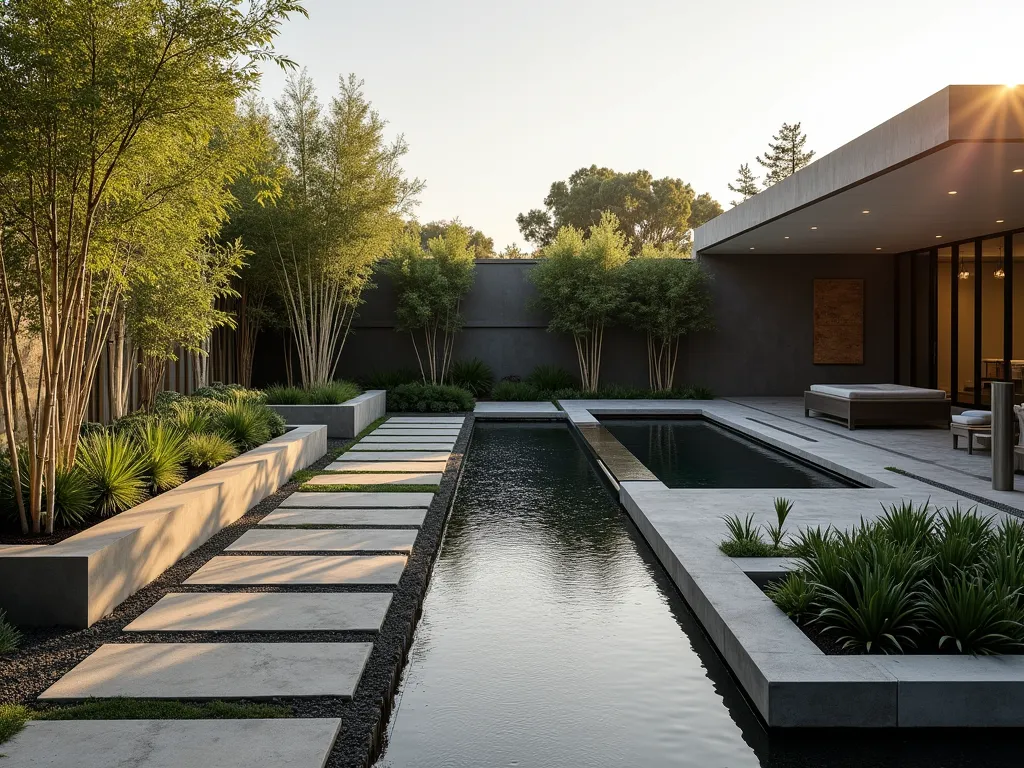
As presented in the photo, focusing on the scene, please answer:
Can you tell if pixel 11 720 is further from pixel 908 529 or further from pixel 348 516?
pixel 908 529

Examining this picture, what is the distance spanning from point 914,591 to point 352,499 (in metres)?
3.94

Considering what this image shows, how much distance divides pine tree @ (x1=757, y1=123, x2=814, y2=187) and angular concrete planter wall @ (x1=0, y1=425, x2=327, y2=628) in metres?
36.1

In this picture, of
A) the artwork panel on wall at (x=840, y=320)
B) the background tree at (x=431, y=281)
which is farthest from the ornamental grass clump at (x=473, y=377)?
the artwork panel on wall at (x=840, y=320)

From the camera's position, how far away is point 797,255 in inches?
608

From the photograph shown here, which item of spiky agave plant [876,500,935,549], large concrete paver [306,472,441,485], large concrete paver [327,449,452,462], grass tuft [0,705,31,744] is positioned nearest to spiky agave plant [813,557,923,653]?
spiky agave plant [876,500,935,549]

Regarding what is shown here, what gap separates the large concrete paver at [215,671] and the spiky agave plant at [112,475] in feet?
5.02

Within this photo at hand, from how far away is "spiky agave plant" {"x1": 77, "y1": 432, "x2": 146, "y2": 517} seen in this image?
456cm

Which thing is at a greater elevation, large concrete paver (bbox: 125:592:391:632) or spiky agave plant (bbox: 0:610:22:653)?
spiky agave plant (bbox: 0:610:22:653)

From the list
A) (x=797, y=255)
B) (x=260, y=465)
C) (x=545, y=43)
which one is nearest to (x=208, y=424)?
(x=260, y=465)

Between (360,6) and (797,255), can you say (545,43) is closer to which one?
(360,6)

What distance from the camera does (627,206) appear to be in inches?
1313

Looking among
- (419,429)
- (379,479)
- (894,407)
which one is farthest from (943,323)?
(379,479)

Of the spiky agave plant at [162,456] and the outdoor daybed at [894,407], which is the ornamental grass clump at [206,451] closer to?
the spiky agave plant at [162,456]

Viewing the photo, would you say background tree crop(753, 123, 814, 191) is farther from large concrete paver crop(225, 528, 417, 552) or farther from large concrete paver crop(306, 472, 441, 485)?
large concrete paver crop(225, 528, 417, 552)
